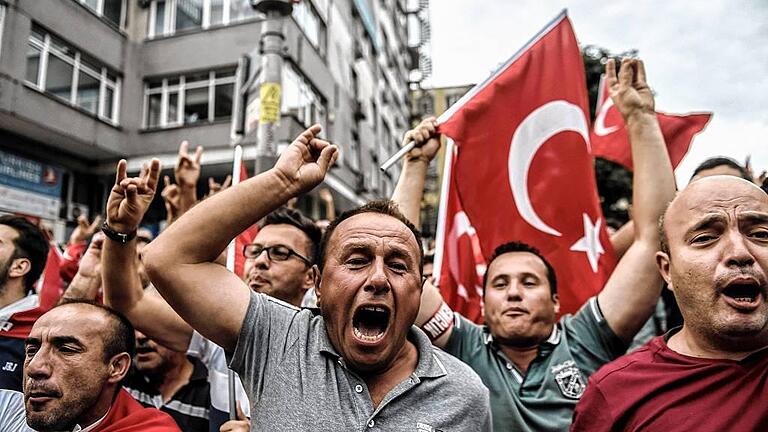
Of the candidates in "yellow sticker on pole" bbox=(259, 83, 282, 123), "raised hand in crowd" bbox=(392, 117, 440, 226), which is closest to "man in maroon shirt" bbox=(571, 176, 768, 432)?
"raised hand in crowd" bbox=(392, 117, 440, 226)

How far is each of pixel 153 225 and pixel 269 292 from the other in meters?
13.6

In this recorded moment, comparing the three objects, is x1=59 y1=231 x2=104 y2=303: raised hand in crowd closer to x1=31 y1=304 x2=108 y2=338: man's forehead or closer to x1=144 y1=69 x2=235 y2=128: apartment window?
x1=31 y1=304 x2=108 y2=338: man's forehead

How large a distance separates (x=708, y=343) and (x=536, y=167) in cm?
209

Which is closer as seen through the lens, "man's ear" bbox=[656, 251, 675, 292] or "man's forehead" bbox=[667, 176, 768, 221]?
"man's forehead" bbox=[667, 176, 768, 221]

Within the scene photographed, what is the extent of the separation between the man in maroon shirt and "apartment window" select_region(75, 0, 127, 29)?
1550 cm

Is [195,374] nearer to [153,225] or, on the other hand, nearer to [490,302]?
[490,302]

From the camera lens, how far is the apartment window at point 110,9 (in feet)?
48.1

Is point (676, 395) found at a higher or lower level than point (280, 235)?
lower

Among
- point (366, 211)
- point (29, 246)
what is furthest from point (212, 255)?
point (29, 246)

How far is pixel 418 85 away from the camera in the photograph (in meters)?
44.3

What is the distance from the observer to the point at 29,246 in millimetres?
3268

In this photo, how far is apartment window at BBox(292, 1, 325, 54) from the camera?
16.3m

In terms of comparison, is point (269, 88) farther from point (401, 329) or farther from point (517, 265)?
point (401, 329)

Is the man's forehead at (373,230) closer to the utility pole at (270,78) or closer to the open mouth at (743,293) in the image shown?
the open mouth at (743,293)
